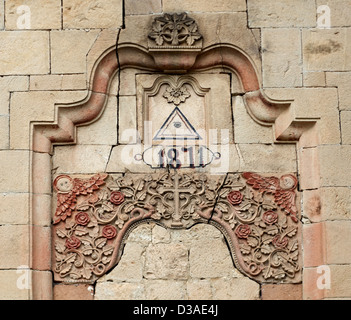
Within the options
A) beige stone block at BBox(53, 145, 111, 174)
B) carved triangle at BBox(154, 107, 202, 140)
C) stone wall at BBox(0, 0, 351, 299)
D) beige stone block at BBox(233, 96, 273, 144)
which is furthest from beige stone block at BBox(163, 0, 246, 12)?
beige stone block at BBox(53, 145, 111, 174)

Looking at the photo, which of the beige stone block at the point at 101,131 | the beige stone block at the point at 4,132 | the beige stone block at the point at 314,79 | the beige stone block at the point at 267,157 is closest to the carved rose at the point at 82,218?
the beige stone block at the point at 101,131

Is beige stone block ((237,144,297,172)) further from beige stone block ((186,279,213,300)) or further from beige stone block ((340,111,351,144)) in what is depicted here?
beige stone block ((186,279,213,300))

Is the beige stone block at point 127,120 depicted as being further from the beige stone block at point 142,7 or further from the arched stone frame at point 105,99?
the beige stone block at point 142,7

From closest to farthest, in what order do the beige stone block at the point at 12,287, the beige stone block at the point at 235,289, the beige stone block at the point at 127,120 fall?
the beige stone block at the point at 12,287 < the beige stone block at the point at 235,289 < the beige stone block at the point at 127,120

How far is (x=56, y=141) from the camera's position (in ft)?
26.9

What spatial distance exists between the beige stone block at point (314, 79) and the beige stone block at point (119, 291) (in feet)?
7.52

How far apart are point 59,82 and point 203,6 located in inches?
57.6

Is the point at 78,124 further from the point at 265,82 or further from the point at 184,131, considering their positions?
the point at 265,82

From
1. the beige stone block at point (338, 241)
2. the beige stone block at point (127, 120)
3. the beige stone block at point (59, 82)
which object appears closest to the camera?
the beige stone block at point (338, 241)

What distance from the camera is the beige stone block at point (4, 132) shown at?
26.4 ft

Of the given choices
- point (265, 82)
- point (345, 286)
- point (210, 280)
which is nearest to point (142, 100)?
point (265, 82)

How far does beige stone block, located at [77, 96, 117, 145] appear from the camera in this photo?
8266mm

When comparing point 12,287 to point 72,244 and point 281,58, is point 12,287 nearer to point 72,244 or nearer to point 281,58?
point 72,244

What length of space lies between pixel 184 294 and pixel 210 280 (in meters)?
0.25
